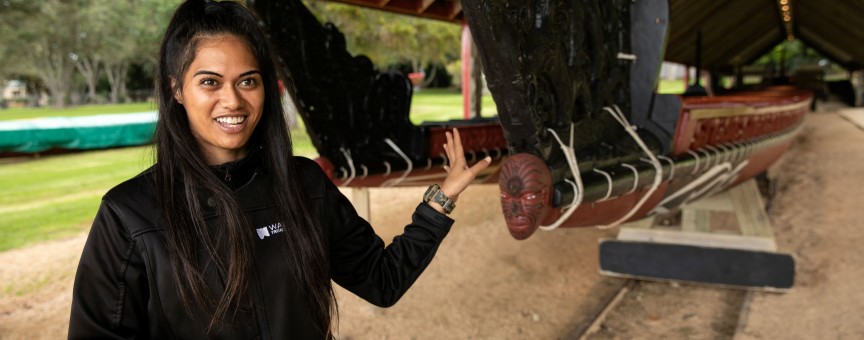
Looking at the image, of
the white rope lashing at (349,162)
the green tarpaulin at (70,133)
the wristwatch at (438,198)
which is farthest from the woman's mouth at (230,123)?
the green tarpaulin at (70,133)

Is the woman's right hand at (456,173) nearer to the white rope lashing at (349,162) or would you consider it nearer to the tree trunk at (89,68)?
the white rope lashing at (349,162)

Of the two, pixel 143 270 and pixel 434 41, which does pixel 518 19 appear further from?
pixel 434 41

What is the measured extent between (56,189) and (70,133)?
7.93ft

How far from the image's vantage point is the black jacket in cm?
100

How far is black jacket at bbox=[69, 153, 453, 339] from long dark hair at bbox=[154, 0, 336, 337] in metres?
0.02

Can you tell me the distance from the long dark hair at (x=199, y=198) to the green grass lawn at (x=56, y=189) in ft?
7.36

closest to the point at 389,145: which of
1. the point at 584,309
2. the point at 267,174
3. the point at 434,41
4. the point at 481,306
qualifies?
the point at 481,306

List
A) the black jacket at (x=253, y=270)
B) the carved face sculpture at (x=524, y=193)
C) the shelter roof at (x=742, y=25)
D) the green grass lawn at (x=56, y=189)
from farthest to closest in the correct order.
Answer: the shelter roof at (x=742, y=25), the green grass lawn at (x=56, y=189), the carved face sculpture at (x=524, y=193), the black jacket at (x=253, y=270)

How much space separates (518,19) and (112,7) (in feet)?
39.4

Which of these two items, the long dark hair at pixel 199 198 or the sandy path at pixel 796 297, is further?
the sandy path at pixel 796 297

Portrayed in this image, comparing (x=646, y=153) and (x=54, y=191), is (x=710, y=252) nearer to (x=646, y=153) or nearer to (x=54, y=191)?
(x=646, y=153)

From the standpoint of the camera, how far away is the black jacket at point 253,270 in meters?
1.00

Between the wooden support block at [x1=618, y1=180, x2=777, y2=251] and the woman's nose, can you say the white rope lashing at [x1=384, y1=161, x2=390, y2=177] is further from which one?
the woman's nose

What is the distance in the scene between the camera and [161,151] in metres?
1.09
